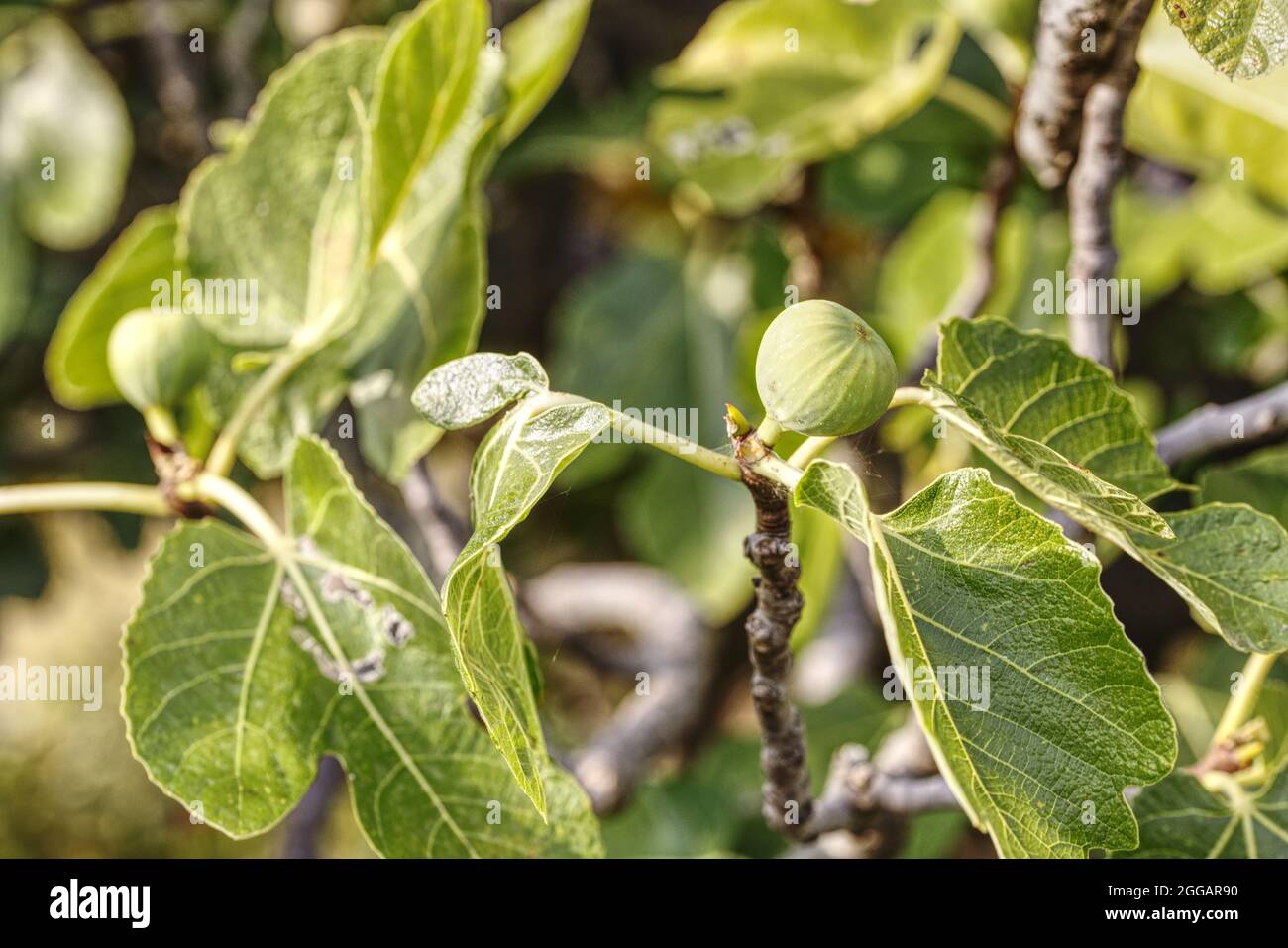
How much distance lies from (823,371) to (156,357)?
1.86ft

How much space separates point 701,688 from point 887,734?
0.99ft

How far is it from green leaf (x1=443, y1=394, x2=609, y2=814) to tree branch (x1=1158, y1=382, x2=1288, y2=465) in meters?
0.51

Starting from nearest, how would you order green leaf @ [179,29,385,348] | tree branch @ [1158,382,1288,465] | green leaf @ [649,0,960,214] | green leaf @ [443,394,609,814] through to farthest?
green leaf @ [443,394,609,814] < tree branch @ [1158,382,1288,465] < green leaf @ [179,29,385,348] < green leaf @ [649,0,960,214]

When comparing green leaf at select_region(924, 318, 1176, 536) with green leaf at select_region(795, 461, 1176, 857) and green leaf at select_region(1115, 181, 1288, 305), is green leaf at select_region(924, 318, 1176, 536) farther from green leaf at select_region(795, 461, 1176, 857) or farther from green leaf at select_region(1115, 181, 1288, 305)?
green leaf at select_region(1115, 181, 1288, 305)

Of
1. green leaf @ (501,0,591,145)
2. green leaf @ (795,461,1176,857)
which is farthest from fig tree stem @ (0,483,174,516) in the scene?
green leaf @ (795,461,1176,857)

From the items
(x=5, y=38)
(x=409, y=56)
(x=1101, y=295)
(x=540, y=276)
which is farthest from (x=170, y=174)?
(x=1101, y=295)

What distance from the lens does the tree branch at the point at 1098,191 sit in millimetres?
737

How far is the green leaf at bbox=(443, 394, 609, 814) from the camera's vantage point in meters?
0.52

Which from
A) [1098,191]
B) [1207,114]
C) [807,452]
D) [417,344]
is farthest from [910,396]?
[1207,114]

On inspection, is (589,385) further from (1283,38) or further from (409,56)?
(1283,38)

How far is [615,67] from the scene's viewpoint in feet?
6.25

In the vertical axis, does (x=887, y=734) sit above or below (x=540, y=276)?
below

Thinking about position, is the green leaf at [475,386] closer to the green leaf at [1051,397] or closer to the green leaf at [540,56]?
the green leaf at [1051,397]

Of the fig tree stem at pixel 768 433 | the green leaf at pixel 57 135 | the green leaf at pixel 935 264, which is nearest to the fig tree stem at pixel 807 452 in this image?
the fig tree stem at pixel 768 433
